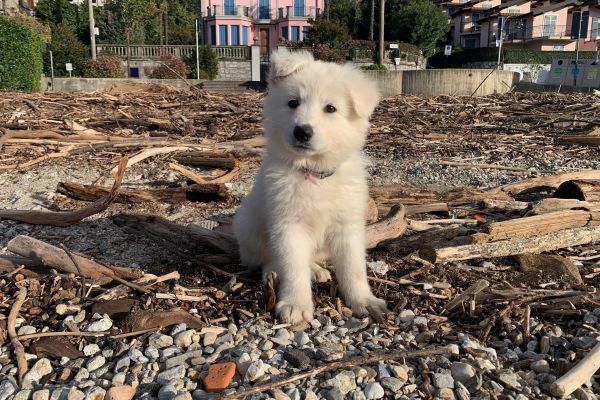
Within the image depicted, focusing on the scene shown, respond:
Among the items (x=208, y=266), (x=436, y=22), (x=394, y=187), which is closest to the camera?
(x=208, y=266)

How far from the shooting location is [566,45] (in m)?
62.8

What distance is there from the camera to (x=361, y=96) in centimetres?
327

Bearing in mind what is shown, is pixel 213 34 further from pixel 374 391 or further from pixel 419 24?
pixel 374 391

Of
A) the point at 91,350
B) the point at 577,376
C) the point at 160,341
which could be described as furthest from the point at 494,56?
the point at 91,350

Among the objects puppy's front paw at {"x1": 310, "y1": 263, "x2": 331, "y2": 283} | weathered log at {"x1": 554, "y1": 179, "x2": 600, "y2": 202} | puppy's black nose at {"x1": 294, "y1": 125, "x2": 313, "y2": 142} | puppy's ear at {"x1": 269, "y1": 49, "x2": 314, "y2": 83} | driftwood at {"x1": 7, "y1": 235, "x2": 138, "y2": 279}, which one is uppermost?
puppy's ear at {"x1": 269, "y1": 49, "x2": 314, "y2": 83}

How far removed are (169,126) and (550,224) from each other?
6914mm

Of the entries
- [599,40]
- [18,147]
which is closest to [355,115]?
[18,147]

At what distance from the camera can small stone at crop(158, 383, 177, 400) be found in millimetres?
2176

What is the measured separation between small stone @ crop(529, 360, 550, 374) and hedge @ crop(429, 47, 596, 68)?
5370 centimetres

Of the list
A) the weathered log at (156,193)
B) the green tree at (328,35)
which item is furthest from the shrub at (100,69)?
the weathered log at (156,193)

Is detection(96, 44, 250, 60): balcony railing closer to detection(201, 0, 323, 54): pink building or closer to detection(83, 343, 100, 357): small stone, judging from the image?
detection(201, 0, 323, 54): pink building

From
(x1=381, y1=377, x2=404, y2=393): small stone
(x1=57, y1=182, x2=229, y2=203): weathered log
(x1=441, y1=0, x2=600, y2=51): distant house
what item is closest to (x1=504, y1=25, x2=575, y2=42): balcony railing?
(x1=441, y1=0, x2=600, y2=51): distant house

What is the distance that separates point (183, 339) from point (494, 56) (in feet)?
184

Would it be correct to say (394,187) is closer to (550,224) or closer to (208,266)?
(550,224)
